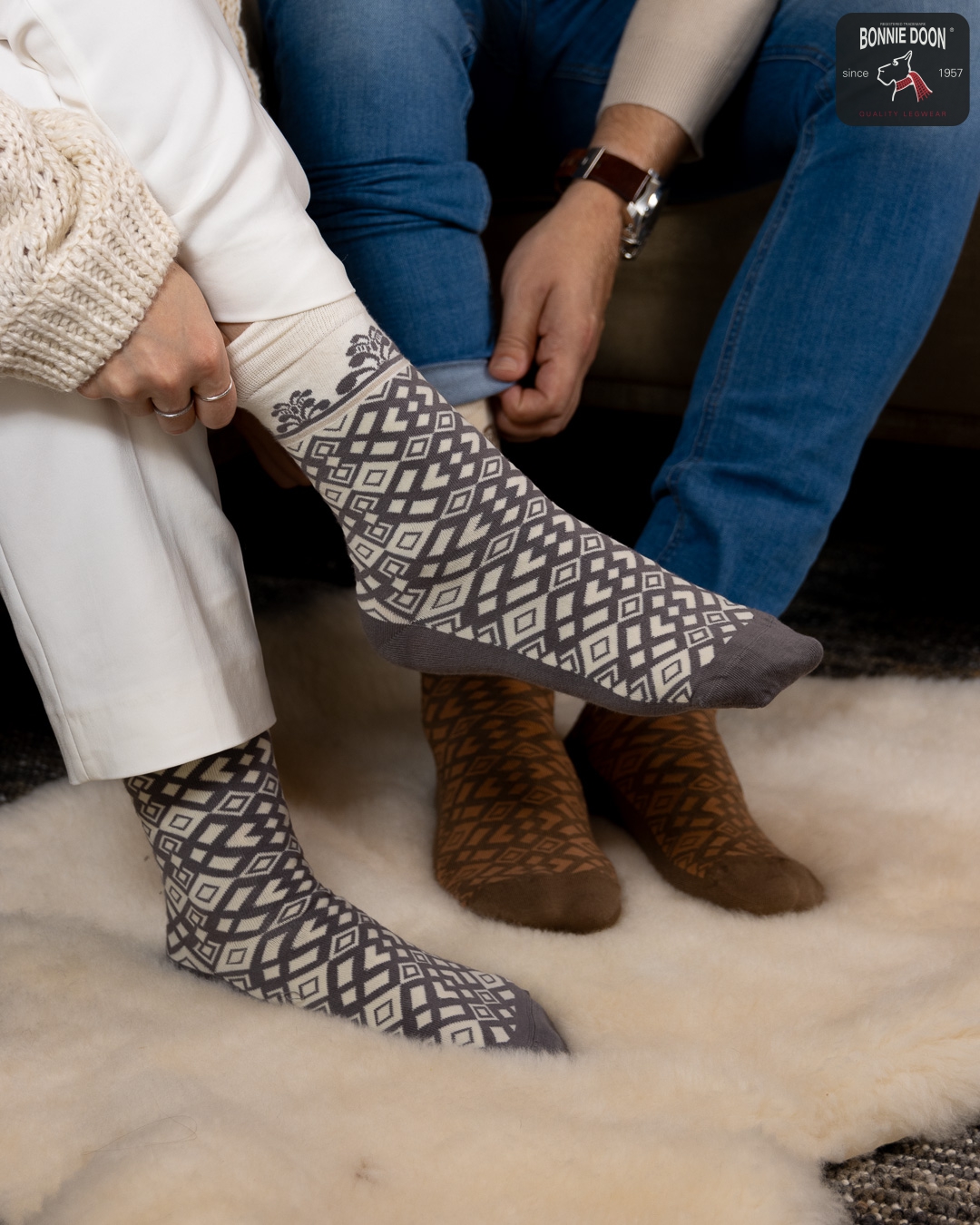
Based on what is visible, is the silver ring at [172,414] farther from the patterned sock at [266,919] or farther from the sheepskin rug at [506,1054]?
the sheepskin rug at [506,1054]

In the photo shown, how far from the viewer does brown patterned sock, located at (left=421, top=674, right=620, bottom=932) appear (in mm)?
657

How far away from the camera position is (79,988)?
23.3 inches

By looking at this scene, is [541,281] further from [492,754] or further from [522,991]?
[522,991]

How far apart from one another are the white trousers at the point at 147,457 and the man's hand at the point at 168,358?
2cm

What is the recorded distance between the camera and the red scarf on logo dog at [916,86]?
733 mm

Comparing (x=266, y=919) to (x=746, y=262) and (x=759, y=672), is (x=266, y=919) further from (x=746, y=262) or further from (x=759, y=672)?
(x=746, y=262)

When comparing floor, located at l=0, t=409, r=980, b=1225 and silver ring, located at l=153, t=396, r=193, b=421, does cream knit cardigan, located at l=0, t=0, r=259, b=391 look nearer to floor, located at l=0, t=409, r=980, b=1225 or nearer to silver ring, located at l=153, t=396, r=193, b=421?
silver ring, located at l=153, t=396, r=193, b=421

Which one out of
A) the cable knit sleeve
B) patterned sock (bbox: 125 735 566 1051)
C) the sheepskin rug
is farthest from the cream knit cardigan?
the sheepskin rug

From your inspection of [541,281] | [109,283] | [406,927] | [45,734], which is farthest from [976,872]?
[45,734]

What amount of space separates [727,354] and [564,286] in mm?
136

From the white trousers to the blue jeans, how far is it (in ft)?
0.49

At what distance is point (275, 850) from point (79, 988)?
143 millimetres

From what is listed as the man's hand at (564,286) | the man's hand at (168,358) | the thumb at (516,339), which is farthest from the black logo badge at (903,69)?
the man's hand at (168,358)

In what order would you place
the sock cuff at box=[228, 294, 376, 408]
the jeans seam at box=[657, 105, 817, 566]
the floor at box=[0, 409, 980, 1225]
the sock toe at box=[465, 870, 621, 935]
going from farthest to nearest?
the floor at box=[0, 409, 980, 1225] → the jeans seam at box=[657, 105, 817, 566] → the sock toe at box=[465, 870, 621, 935] → the sock cuff at box=[228, 294, 376, 408]
